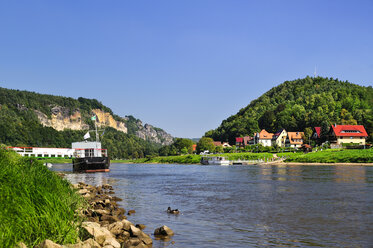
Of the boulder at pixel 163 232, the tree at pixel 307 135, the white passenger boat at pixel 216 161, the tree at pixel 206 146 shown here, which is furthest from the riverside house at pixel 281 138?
the boulder at pixel 163 232

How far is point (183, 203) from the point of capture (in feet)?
93.2

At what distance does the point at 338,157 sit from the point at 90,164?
66673mm

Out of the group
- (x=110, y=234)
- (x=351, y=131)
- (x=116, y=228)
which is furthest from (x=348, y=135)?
(x=110, y=234)

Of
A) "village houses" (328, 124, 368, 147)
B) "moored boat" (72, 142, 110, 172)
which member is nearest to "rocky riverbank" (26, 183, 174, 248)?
"moored boat" (72, 142, 110, 172)

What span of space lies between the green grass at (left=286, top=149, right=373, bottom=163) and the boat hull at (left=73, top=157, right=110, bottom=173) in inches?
2301

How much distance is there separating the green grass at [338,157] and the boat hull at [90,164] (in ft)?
192

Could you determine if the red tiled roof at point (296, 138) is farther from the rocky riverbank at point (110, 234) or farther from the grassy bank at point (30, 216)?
the grassy bank at point (30, 216)

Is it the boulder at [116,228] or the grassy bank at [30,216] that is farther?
the boulder at [116,228]

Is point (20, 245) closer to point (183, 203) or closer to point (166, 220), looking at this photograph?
point (166, 220)

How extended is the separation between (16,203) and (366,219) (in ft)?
58.7

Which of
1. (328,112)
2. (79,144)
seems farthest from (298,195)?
(328,112)

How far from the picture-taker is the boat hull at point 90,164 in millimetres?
79438

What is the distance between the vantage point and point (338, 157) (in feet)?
337

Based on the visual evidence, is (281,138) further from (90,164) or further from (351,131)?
(90,164)
